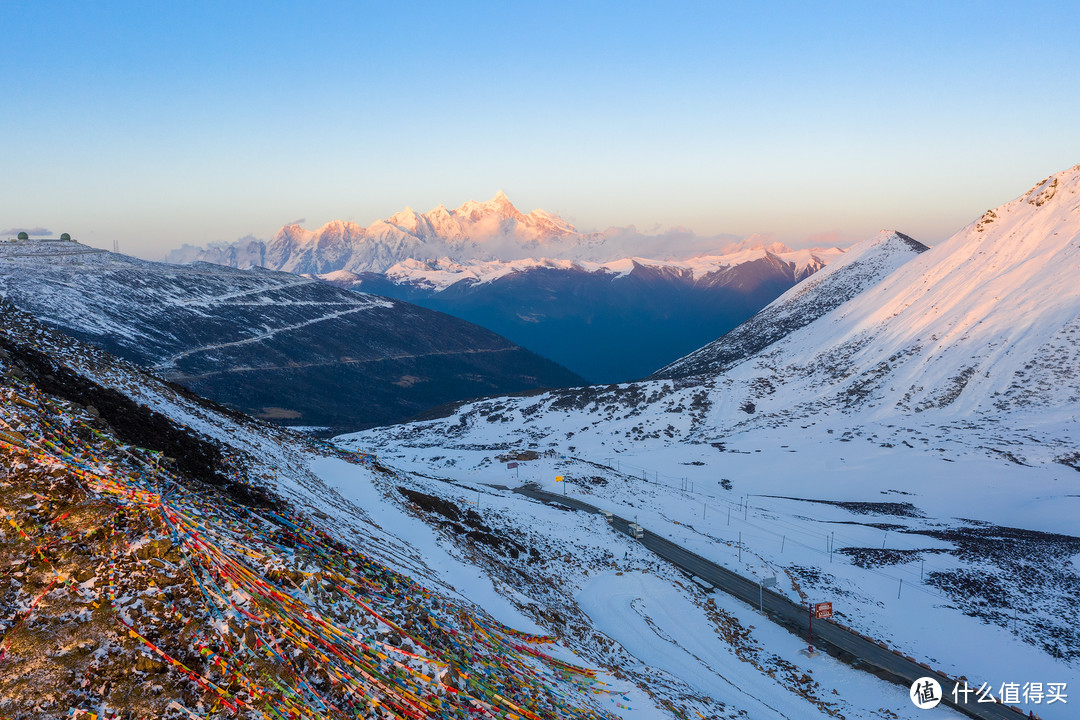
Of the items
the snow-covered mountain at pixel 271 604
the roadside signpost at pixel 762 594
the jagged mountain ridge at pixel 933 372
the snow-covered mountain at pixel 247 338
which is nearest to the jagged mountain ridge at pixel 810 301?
the jagged mountain ridge at pixel 933 372

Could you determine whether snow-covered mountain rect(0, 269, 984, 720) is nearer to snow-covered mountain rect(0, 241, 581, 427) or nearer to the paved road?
the paved road

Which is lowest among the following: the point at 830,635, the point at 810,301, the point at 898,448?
the point at 830,635

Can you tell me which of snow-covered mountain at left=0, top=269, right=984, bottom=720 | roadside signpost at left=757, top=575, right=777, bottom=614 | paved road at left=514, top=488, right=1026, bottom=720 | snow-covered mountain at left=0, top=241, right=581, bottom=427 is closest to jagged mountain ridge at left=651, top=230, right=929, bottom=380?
snow-covered mountain at left=0, top=241, right=581, bottom=427

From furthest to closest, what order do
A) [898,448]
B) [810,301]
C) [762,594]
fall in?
[810,301], [898,448], [762,594]

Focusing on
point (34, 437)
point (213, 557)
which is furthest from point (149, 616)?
point (34, 437)

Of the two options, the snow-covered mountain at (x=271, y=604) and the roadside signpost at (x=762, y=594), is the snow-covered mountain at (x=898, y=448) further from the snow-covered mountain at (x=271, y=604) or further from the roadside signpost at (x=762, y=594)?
the snow-covered mountain at (x=271, y=604)

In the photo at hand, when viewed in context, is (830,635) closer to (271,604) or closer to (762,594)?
(762,594)

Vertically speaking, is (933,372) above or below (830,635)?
above

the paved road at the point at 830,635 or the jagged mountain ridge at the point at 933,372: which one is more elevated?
the jagged mountain ridge at the point at 933,372

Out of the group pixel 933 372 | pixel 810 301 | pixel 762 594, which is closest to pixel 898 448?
pixel 933 372
